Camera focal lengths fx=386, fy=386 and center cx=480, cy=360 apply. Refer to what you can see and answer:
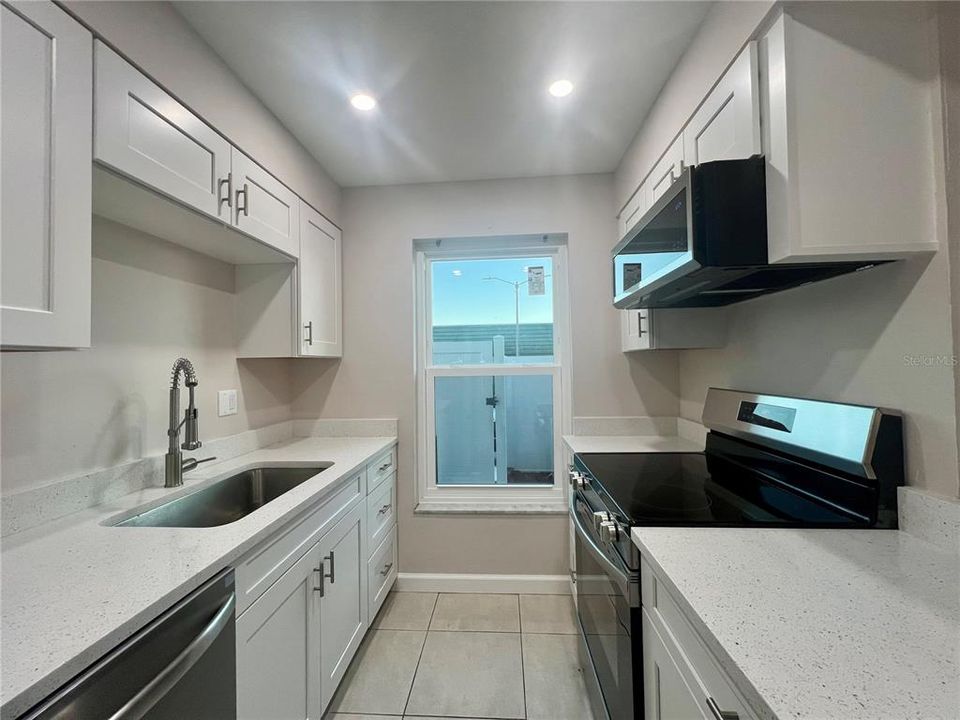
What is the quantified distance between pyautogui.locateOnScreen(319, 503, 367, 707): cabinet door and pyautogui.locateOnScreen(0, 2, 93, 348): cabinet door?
1.03 metres

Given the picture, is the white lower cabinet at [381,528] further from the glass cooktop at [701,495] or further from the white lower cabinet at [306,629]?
the glass cooktop at [701,495]

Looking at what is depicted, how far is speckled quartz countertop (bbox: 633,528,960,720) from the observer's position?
46 centimetres

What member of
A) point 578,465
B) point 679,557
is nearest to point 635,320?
point 578,465

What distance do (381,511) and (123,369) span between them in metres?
1.31

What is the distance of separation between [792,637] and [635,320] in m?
1.57

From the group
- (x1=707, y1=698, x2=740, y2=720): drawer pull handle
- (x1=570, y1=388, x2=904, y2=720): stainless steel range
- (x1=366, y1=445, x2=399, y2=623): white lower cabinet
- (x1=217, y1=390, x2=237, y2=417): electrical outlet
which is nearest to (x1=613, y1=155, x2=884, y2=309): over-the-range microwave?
(x1=570, y1=388, x2=904, y2=720): stainless steel range

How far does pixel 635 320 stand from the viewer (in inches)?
77.7

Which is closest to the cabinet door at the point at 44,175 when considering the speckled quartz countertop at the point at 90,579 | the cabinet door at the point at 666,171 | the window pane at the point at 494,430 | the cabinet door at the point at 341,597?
the speckled quartz countertop at the point at 90,579

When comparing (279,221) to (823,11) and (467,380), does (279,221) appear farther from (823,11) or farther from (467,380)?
(823,11)

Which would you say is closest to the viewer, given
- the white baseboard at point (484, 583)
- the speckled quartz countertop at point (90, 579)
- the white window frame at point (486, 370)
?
the speckled quartz countertop at point (90, 579)

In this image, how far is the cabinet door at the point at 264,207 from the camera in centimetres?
148

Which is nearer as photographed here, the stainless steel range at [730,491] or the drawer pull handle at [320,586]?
the stainless steel range at [730,491]

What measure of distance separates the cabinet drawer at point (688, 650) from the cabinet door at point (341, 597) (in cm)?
111

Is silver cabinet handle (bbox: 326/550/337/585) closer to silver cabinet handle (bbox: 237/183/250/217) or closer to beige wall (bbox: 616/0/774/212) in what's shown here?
silver cabinet handle (bbox: 237/183/250/217)
